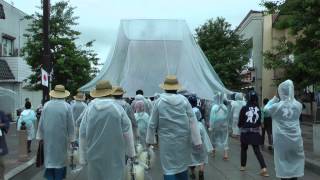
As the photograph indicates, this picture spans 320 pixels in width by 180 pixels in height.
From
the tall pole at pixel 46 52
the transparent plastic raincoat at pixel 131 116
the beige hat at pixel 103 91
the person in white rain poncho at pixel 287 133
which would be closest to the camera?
the beige hat at pixel 103 91

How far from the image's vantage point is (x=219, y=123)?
14.8 m

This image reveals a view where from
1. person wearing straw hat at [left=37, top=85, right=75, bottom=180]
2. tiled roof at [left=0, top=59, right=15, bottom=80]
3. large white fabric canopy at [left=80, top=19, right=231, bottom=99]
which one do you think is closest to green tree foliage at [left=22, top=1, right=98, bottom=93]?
tiled roof at [left=0, top=59, right=15, bottom=80]

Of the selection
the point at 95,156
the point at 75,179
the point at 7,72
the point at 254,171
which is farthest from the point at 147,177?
the point at 7,72

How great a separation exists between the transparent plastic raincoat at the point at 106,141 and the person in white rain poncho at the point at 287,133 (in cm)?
303

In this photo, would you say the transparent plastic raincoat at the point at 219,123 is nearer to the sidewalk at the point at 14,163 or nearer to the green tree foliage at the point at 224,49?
the sidewalk at the point at 14,163

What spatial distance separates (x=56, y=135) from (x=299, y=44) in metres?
10.6

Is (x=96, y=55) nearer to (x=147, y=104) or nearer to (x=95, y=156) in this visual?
(x=147, y=104)

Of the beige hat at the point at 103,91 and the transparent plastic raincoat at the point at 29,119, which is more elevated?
the beige hat at the point at 103,91

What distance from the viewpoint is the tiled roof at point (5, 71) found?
32.7 meters

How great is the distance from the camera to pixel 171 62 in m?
14.0

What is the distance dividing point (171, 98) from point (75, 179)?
4.25 meters

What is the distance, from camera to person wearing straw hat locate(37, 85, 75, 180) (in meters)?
9.30

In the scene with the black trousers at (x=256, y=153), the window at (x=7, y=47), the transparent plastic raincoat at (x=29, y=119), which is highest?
the window at (x=7, y=47)

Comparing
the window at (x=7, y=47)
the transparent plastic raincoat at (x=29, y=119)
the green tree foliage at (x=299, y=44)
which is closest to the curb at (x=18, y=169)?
the transparent plastic raincoat at (x=29, y=119)
